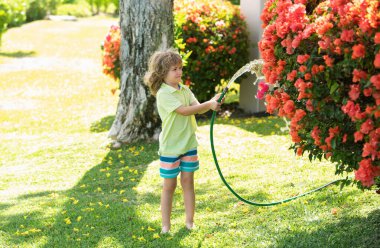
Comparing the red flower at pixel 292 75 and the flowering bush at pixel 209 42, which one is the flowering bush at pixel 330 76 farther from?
the flowering bush at pixel 209 42

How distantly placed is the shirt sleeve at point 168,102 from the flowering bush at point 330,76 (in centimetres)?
81

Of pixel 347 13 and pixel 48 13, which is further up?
pixel 347 13

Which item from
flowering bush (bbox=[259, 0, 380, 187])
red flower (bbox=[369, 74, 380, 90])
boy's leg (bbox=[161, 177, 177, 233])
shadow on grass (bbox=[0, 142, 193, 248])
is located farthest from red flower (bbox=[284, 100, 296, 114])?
shadow on grass (bbox=[0, 142, 193, 248])

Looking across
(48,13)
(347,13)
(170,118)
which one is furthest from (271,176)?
(48,13)

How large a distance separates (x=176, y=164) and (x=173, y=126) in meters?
0.28

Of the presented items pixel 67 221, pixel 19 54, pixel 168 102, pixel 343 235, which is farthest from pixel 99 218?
pixel 19 54

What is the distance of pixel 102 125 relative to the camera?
413 inches

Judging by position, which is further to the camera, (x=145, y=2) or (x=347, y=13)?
(x=145, y=2)

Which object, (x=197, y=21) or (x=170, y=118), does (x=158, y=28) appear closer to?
(x=197, y=21)

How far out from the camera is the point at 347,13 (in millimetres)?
3553

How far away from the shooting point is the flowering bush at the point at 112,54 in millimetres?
10477

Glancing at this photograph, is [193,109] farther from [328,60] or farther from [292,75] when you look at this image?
[328,60]

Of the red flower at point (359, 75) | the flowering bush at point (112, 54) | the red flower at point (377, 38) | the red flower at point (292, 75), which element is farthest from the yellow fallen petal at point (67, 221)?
the flowering bush at point (112, 54)

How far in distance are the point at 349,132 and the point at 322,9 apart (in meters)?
0.74
